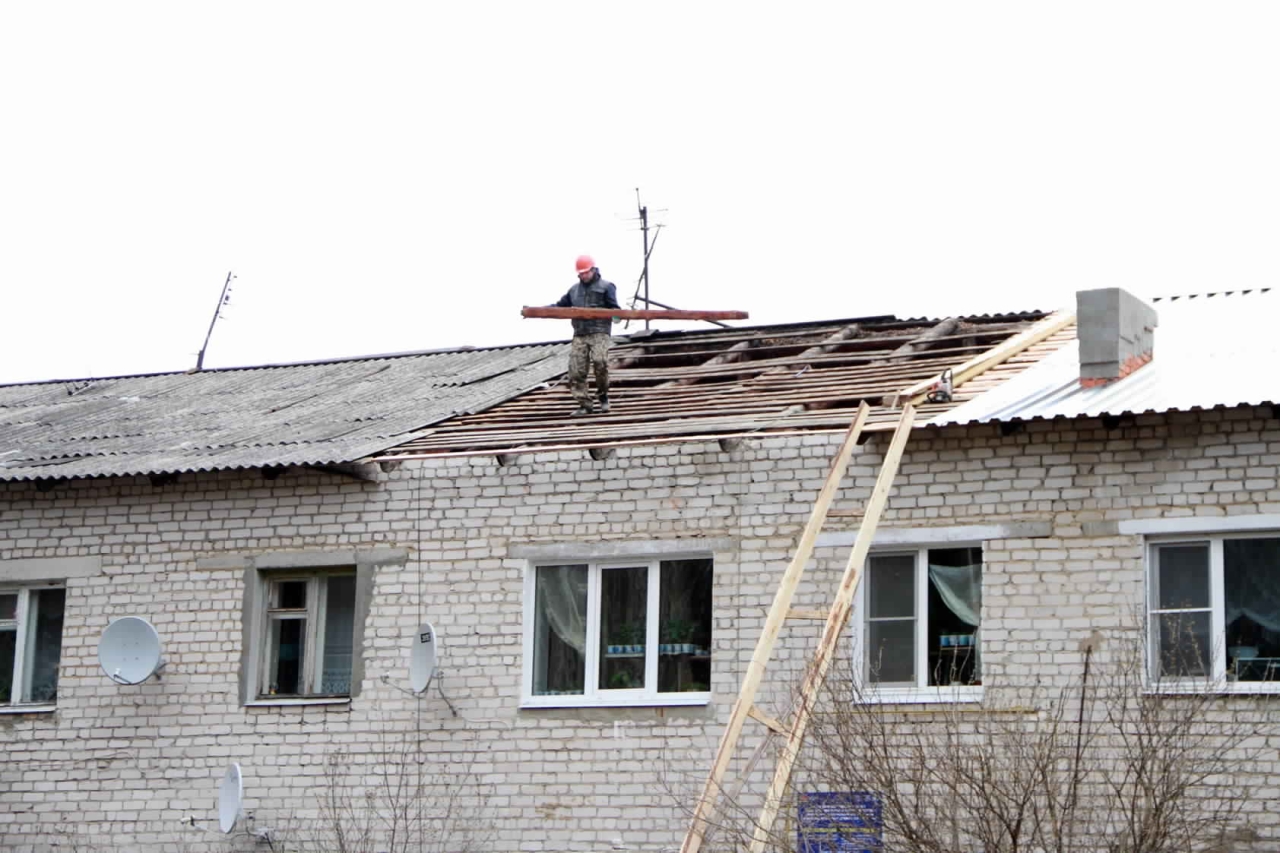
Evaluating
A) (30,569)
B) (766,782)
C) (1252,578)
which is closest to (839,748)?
(766,782)

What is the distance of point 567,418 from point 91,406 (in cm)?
646

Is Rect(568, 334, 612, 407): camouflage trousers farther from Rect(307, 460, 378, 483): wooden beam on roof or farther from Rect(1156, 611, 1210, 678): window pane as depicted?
Rect(1156, 611, 1210, 678): window pane

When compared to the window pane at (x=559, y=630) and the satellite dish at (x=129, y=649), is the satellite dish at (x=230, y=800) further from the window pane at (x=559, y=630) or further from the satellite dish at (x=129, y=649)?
the window pane at (x=559, y=630)

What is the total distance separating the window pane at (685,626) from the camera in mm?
15477

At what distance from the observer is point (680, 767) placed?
15.1 m

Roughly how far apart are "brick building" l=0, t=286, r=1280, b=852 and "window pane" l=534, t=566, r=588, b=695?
24 millimetres

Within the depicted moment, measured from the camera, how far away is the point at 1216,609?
13945mm

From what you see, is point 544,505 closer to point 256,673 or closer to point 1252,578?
point 256,673

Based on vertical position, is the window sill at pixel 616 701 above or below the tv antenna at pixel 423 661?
below

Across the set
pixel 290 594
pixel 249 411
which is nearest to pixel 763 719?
pixel 290 594

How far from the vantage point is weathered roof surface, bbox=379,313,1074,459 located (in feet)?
52.6

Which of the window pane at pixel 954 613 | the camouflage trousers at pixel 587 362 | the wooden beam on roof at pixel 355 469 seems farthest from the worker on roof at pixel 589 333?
the window pane at pixel 954 613

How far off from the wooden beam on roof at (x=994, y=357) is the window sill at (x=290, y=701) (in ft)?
15.8

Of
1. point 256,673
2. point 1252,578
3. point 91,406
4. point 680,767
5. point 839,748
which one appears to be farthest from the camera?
point 91,406
